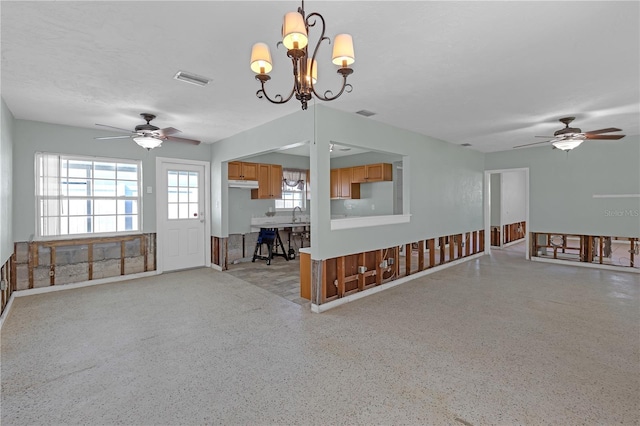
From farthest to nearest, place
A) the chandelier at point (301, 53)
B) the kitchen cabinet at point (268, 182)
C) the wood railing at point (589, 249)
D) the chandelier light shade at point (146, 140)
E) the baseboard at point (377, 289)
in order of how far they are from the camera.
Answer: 1. the kitchen cabinet at point (268, 182)
2. the wood railing at point (589, 249)
3. the chandelier light shade at point (146, 140)
4. the baseboard at point (377, 289)
5. the chandelier at point (301, 53)

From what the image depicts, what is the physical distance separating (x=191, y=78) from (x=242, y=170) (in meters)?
3.62

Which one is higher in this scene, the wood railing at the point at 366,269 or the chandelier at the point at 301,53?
the chandelier at the point at 301,53

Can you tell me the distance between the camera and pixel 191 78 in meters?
3.03

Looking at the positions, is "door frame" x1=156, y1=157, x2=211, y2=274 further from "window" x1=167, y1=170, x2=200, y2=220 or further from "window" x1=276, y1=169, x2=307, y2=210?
"window" x1=276, y1=169, x2=307, y2=210

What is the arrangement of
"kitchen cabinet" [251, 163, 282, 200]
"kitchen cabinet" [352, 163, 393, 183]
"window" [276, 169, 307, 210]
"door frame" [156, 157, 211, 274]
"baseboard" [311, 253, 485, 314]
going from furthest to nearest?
"window" [276, 169, 307, 210], "kitchen cabinet" [352, 163, 393, 183], "kitchen cabinet" [251, 163, 282, 200], "door frame" [156, 157, 211, 274], "baseboard" [311, 253, 485, 314]

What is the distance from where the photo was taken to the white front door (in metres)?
5.65

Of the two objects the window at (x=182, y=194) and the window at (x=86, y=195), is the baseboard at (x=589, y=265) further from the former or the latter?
the window at (x=86, y=195)

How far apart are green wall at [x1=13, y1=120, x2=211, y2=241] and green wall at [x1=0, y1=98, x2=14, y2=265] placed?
218mm

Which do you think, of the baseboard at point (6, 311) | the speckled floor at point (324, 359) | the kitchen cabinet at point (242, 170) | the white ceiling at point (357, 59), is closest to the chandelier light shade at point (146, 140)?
the white ceiling at point (357, 59)

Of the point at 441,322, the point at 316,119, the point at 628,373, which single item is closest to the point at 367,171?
the point at 316,119

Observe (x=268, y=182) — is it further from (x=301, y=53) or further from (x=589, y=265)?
(x=589, y=265)

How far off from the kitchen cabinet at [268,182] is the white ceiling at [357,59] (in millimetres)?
2548

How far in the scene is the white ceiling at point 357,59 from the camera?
2002mm

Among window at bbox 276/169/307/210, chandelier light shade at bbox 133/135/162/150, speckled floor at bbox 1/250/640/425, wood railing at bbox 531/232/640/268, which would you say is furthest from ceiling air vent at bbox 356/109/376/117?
wood railing at bbox 531/232/640/268
